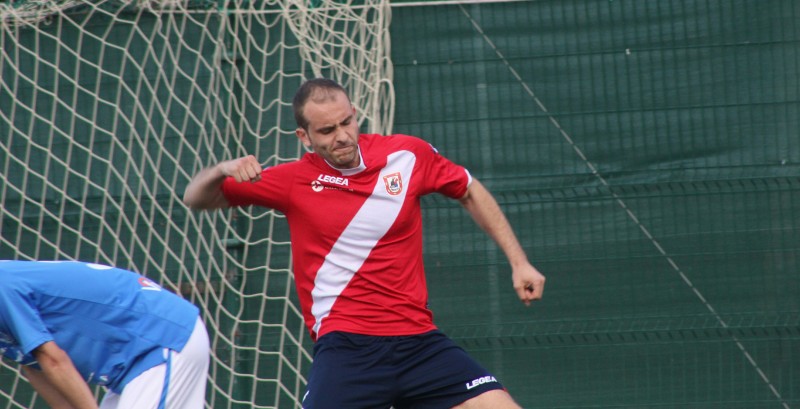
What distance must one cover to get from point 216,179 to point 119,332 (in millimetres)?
700

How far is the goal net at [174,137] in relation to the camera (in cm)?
592

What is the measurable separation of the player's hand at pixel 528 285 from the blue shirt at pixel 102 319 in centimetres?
130

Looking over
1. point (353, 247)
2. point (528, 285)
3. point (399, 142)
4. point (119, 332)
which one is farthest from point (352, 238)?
point (119, 332)

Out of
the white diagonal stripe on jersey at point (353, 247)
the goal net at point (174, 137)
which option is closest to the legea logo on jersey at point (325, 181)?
the white diagonal stripe on jersey at point (353, 247)

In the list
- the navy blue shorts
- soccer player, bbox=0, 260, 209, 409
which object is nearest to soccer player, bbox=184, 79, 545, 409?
the navy blue shorts

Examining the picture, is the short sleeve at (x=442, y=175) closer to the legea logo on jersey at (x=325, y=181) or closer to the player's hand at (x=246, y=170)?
the legea logo on jersey at (x=325, y=181)

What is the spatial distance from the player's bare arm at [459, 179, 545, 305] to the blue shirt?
129cm

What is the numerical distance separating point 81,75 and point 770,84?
3.92 m

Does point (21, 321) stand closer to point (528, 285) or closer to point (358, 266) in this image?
point (358, 266)

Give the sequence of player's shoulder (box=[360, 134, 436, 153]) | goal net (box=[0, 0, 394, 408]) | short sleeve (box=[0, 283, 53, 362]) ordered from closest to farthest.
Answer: short sleeve (box=[0, 283, 53, 362])
player's shoulder (box=[360, 134, 436, 153])
goal net (box=[0, 0, 394, 408])

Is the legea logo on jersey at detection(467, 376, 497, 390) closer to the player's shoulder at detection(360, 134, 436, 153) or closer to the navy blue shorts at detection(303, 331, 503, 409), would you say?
the navy blue shorts at detection(303, 331, 503, 409)

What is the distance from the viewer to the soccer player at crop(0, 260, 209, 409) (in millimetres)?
3809

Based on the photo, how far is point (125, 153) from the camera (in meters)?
6.02

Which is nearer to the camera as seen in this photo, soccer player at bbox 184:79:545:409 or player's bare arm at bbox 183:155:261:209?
player's bare arm at bbox 183:155:261:209
